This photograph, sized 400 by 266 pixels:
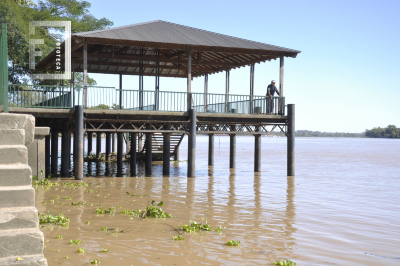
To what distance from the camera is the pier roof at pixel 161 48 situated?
1823 centimetres

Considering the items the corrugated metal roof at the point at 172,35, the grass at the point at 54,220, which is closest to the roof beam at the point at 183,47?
the corrugated metal roof at the point at 172,35

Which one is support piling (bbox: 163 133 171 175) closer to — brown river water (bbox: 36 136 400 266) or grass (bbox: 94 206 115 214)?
brown river water (bbox: 36 136 400 266)

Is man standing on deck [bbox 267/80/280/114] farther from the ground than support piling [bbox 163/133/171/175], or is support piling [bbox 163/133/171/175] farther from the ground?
man standing on deck [bbox 267/80/280/114]

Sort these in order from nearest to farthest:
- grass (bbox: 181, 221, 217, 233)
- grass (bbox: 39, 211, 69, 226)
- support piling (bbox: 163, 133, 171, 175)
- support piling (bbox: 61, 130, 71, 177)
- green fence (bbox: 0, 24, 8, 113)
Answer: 1. green fence (bbox: 0, 24, 8, 113)
2. grass (bbox: 181, 221, 217, 233)
3. grass (bbox: 39, 211, 69, 226)
4. support piling (bbox: 61, 130, 71, 177)
5. support piling (bbox: 163, 133, 171, 175)

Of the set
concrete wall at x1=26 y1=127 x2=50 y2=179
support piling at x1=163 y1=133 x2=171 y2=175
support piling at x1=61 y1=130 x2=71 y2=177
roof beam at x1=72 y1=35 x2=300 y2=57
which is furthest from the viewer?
support piling at x1=163 y1=133 x2=171 y2=175

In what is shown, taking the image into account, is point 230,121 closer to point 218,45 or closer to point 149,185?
point 218,45

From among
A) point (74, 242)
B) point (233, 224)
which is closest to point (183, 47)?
point (233, 224)

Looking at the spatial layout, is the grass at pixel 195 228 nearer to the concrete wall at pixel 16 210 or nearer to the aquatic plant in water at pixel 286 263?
the aquatic plant in water at pixel 286 263

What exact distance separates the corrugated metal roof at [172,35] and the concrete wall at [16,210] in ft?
44.4

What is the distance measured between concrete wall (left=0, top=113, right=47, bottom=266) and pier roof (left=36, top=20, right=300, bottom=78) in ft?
44.4

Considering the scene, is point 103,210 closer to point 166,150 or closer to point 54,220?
point 54,220

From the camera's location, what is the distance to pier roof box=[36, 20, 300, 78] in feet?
59.8

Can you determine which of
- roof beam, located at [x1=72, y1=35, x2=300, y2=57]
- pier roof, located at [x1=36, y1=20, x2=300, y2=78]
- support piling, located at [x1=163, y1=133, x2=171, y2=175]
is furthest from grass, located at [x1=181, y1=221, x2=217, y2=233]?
support piling, located at [x1=163, y1=133, x2=171, y2=175]

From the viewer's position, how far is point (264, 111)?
20.9 metres
